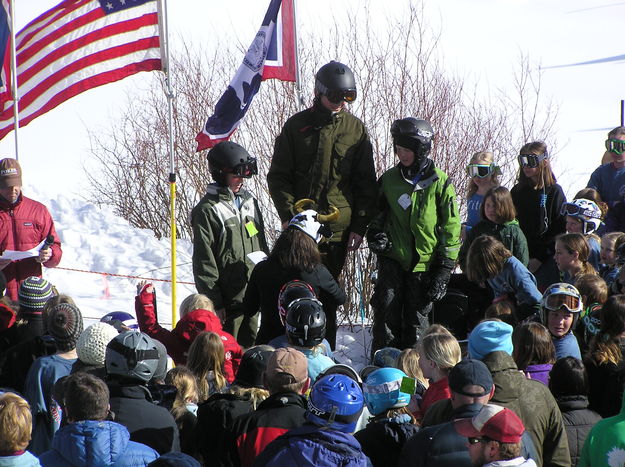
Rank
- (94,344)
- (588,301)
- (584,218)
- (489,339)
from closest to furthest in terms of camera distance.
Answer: (489,339)
(94,344)
(588,301)
(584,218)

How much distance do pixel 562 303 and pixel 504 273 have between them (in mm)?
1292

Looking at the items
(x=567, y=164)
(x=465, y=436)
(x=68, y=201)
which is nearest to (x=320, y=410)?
(x=465, y=436)

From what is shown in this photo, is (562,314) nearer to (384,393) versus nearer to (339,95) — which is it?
(384,393)

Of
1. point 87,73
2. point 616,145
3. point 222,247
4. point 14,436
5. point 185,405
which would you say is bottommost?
point 185,405

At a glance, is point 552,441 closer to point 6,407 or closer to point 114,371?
point 114,371

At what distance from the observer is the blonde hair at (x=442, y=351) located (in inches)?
217

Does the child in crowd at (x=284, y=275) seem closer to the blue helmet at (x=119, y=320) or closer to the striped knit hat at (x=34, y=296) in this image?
the blue helmet at (x=119, y=320)

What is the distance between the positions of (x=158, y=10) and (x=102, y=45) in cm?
73

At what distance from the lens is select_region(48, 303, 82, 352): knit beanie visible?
233 inches

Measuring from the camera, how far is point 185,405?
5.45 m

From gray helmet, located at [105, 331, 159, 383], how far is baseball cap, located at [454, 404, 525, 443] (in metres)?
1.83

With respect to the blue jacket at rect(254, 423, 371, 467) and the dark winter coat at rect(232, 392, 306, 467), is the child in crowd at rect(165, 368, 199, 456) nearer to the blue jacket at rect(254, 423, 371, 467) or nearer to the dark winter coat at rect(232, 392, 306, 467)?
the dark winter coat at rect(232, 392, 306, 467)

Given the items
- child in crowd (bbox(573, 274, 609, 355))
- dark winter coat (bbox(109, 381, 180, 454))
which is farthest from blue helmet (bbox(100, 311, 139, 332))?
child in crowd (bbox(573, 274, 609, 355))

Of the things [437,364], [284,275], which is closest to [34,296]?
[284,275]
